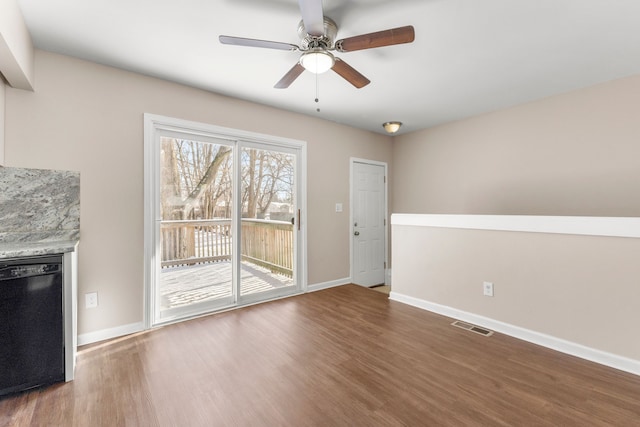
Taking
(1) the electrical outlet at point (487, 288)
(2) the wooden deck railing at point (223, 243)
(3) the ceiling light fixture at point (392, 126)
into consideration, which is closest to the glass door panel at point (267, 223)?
(2) the wooden deck railing at point (223, 243)

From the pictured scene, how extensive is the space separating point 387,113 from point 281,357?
11.0 feet

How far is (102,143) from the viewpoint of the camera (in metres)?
2.59

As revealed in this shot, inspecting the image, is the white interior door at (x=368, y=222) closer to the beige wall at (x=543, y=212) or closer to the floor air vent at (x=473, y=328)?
the beige wall at (x=543, y=212)

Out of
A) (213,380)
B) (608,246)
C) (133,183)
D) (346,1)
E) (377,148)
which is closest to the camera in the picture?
(346,1)

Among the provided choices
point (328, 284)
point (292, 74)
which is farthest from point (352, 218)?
point (292, 74)

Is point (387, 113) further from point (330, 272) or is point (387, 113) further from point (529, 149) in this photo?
point (330, 272)

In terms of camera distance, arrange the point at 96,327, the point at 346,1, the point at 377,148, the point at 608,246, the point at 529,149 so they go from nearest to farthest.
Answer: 1. the point at 346,1
2. the point at 608,246
3. the point at 96,327
4. the point at 529,149
5. the point at 377,148

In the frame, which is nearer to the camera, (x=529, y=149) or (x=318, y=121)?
(x=529, y=149)

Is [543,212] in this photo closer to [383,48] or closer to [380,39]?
[383,48]

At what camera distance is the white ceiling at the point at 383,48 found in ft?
6.24

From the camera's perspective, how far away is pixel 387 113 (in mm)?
3984

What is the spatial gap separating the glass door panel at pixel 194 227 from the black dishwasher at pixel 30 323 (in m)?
1.01

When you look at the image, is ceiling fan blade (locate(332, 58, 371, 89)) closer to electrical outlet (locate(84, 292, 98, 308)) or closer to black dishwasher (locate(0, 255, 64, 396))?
black dishwasher (locate(0, 255, 64, 396))

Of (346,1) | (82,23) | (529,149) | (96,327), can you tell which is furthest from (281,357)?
(529,149)
